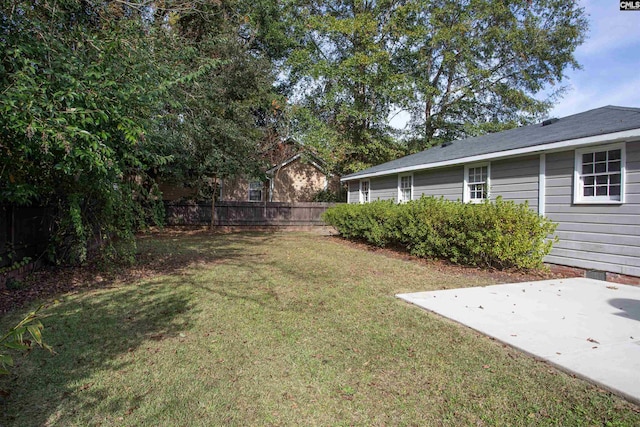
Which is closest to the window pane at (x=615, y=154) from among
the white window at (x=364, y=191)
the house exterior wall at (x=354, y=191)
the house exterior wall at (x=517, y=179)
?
the house exterior wall at (x=517, y=179)

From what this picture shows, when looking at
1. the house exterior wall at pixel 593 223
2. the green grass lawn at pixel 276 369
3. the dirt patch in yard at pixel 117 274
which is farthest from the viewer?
the house exterior wall at pixel 593 223

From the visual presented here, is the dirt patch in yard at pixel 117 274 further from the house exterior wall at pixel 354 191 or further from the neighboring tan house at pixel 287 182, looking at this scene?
the neighboring tan house at pixel 287 182

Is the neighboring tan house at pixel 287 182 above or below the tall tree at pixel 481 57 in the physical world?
below

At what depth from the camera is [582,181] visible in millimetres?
6727

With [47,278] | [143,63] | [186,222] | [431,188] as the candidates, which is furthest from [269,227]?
[143,63]

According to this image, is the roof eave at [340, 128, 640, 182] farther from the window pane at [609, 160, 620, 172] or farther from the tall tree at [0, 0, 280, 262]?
the tall tree at [0, 0, 280, 262]

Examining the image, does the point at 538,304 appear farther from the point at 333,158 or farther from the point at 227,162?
the point at 333,158

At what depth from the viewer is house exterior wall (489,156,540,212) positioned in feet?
25.0

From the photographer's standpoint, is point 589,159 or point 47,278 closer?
Answer: point 47,278

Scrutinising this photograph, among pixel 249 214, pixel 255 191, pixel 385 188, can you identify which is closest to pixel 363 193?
Result: pixel 385 188

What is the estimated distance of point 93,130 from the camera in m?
4.16

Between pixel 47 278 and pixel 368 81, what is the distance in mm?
17207

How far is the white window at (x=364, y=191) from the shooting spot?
15.2 meters

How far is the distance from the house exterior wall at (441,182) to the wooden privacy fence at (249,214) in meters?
7.78
